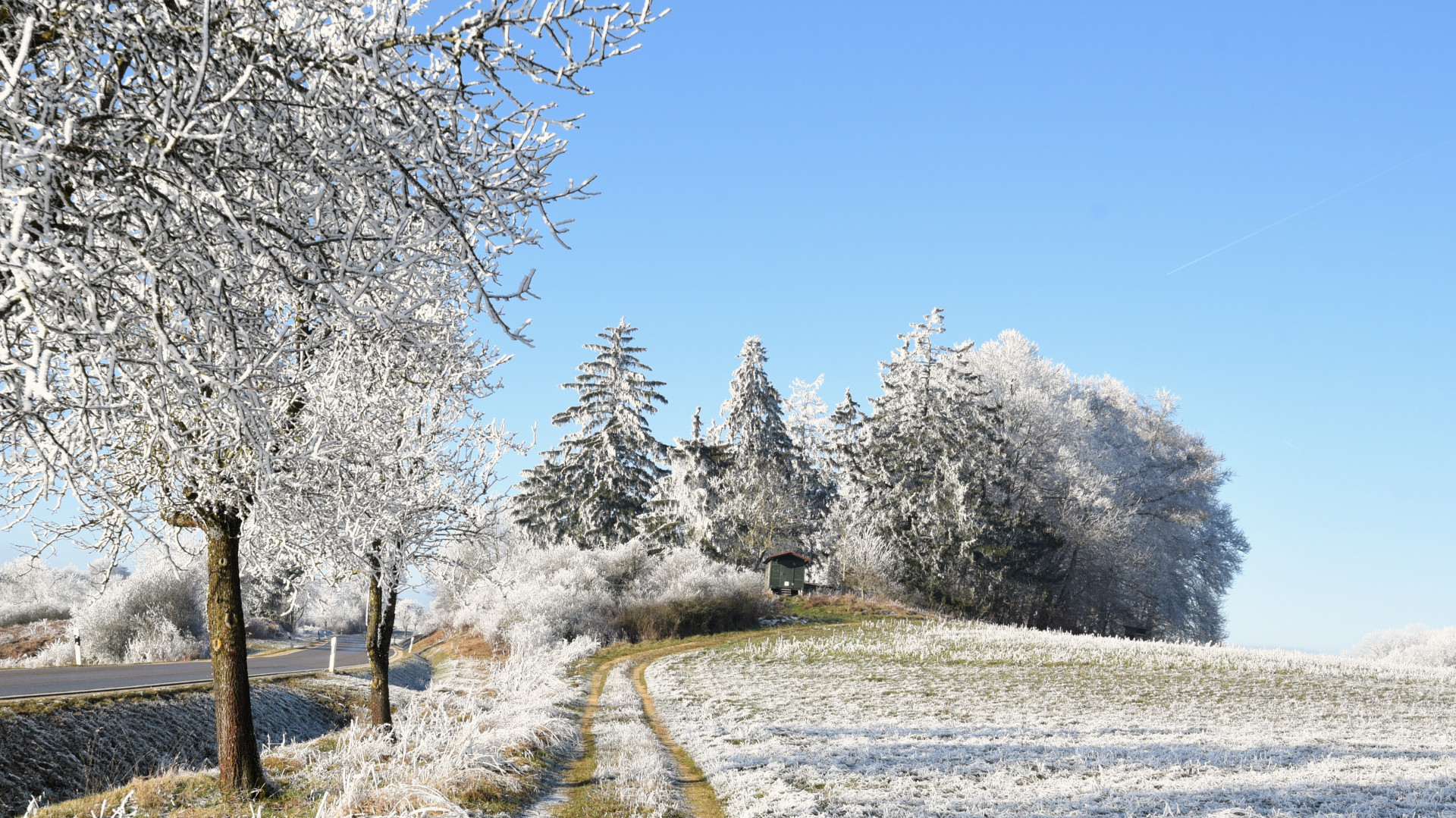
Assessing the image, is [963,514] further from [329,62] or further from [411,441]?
[329,62]

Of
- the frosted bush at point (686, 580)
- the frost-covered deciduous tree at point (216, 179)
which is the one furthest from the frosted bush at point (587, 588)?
the frost-covered deciduous tree at point (216, 179)

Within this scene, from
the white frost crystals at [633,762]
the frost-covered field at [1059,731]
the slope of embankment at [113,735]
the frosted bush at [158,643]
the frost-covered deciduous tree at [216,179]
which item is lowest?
the frost-covered field at [1059,731]

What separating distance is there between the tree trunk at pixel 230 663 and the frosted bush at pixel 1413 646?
46.2 m

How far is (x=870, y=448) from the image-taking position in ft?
152

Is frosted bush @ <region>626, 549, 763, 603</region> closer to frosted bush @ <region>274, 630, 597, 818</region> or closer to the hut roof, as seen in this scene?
the hut roof

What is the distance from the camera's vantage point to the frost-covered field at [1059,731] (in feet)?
31.9

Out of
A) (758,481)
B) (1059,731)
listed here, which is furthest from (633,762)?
(758,481)

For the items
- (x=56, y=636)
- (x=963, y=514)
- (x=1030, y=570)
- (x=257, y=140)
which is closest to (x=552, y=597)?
(x=56, y=636)

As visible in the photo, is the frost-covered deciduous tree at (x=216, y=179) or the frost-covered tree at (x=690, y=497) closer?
the frost-covered deciduous tree at (x=216, y=179)

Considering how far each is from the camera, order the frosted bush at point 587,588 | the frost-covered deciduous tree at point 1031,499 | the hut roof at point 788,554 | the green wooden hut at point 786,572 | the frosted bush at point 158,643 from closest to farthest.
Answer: the frosted bush at point 158,643 < the frosted bush at point 587,588 < the hut roof at point 788,554 < the green wooden hut at point 786,572 < the frost-covered deciduous tree at point 1031,499

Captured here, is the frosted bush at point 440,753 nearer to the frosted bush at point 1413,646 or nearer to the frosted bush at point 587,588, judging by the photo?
the frosted bush at point 587,588

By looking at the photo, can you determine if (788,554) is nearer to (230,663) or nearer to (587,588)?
(587,588)

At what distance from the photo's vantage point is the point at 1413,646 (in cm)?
4525

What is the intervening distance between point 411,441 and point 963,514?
1273 inches
